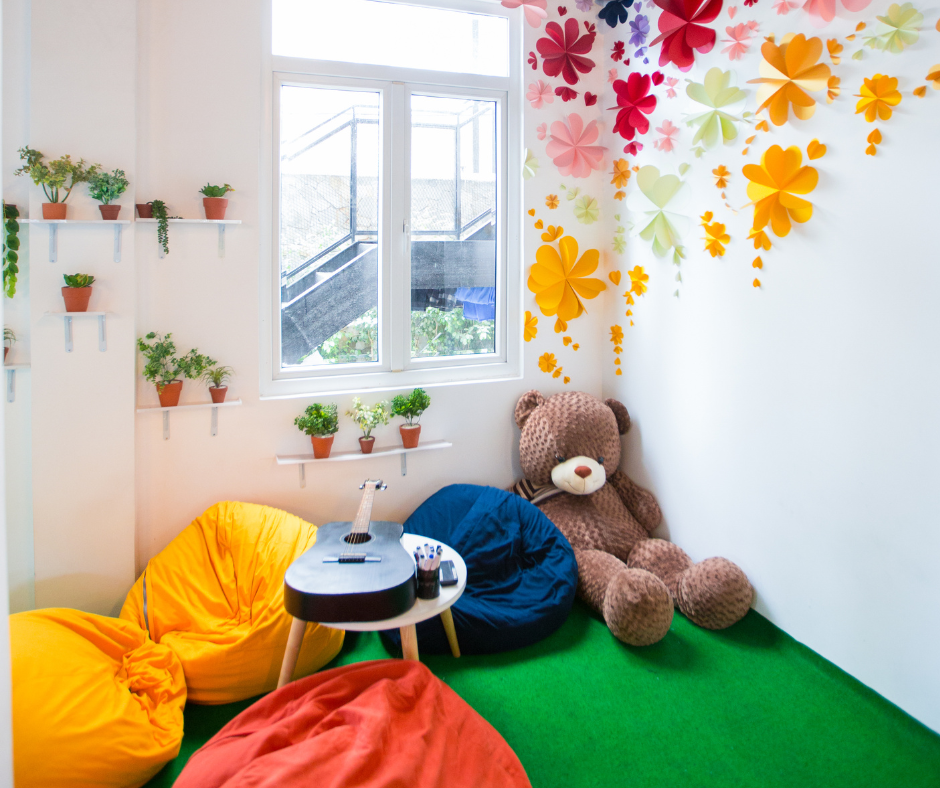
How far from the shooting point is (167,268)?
8.57 ft

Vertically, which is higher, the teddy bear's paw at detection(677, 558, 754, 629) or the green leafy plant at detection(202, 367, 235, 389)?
the green leafy plant at detection(202, 367, 235, 389)

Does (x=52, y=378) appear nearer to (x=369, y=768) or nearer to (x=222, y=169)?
(x=222, y=169)

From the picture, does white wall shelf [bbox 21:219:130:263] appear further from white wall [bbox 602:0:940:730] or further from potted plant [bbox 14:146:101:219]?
white wall [bbox 602:0:940:730]

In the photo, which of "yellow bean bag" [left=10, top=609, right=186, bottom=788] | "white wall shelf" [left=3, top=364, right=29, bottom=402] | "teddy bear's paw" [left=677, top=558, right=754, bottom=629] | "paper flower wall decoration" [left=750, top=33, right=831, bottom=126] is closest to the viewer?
"yellow bean bag" [left=10, top=609, right=186, bottom=788]

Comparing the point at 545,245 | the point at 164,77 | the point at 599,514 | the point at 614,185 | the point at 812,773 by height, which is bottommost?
the point at 812,773

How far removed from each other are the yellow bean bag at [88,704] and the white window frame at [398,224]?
1.14 metres

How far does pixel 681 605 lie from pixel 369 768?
1523 mm

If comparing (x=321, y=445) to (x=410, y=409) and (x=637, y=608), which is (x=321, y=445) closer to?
(x=410, y=409)

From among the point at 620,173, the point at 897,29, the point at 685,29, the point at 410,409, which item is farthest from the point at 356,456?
the point at 897,29

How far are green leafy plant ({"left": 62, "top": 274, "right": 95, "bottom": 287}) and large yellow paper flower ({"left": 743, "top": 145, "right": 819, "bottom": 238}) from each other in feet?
7.92

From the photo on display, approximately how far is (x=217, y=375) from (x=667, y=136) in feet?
7.10

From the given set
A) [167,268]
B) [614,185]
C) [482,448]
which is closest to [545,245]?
[614,185]

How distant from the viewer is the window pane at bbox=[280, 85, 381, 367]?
290cm

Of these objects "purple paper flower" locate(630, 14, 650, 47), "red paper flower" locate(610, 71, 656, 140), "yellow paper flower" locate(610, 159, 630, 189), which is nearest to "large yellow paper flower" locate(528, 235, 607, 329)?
"yellow paper flower" locate(610, 159, 630, 189)
